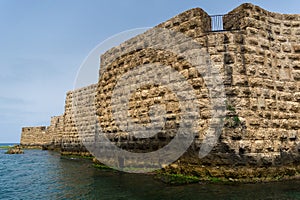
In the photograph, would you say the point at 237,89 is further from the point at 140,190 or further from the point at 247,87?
the point at 140,190

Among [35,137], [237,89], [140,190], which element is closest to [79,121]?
[140,190]

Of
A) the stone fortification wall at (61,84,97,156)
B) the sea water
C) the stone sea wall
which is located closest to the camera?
the sea water

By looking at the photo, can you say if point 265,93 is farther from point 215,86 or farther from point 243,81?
point 215,86

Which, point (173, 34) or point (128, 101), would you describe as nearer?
point (173, 34)

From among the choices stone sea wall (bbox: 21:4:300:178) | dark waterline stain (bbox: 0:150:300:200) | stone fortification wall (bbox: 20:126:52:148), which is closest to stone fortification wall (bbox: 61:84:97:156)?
dark waterline stain (bbox: 0:150:300:200)

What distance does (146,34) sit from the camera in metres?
8.05

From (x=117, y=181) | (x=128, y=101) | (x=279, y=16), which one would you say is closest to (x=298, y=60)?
(x=279, y=16)

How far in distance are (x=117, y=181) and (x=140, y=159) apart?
3.89 feet

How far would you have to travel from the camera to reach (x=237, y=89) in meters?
6.09

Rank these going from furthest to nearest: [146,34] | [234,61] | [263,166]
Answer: [146,34] < [234,61] < [263,166]

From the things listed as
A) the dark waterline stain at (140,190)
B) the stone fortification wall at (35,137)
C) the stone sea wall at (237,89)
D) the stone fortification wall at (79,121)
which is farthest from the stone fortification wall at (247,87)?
the stone fortification wall at (35,137)

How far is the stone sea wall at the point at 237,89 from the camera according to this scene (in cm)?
588

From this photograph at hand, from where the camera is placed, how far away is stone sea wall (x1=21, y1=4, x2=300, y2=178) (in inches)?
231

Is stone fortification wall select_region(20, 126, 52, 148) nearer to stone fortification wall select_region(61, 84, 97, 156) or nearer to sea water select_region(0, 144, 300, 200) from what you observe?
stone fortification wall select_region(61, 84, 97, 156)
